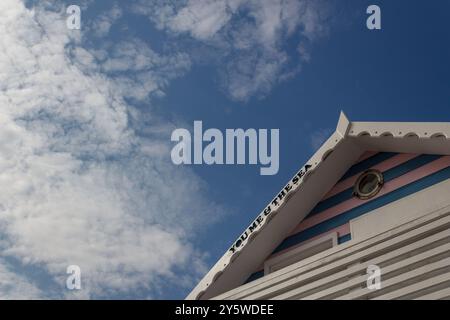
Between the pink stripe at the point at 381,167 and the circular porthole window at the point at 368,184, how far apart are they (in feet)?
0.30

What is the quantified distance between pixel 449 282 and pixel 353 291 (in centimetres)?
134

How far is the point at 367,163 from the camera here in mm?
10031

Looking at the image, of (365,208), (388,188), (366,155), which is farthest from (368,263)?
(366,155)

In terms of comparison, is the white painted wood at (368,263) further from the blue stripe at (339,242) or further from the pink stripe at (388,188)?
the pink stripe at (388,188)

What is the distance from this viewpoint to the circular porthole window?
376 inches

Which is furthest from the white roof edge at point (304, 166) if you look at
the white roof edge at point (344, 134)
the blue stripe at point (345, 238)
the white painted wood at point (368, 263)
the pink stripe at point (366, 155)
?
the blue stripe at point (345, 238)

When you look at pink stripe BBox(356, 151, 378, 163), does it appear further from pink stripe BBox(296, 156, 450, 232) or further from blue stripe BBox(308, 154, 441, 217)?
pink stripe BBox(296, 156, 450, 232)

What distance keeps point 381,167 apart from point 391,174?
27 cm

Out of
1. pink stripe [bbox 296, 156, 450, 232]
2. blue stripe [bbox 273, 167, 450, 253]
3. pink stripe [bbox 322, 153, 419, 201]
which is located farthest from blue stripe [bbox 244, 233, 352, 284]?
pink stripe [bbox 322, 153, 419, 201]
